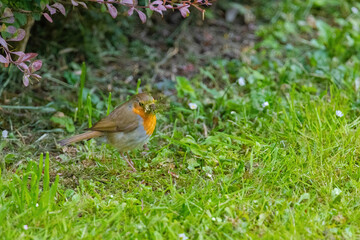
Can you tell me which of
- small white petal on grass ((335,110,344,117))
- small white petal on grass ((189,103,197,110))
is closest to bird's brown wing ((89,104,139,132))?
small white petal on grass ((189,103,197,110))

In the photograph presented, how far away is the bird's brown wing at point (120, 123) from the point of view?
12.3ft

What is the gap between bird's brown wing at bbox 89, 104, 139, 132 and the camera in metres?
3.74

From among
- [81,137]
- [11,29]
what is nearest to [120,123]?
[81,137]

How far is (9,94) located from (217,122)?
6.30ft

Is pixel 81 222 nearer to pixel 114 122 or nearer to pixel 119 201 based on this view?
pixel 119 201

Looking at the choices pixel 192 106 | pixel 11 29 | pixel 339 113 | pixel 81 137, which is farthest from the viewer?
pixel 192 106

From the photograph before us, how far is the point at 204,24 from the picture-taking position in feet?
20.6

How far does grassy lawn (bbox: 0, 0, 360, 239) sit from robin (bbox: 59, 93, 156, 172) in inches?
8.2

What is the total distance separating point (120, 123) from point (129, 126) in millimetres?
71

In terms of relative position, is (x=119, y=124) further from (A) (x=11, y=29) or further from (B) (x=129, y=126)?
(A) (x=11, y=29)

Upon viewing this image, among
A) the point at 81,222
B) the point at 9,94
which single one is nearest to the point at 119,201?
the point at 81,222

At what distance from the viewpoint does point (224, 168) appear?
148 inches

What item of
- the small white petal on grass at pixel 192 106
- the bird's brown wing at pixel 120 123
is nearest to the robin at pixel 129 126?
the bird's brown wing at pixel 120 123

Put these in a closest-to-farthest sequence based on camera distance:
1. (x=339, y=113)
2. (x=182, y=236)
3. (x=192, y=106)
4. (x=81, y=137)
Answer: (x=182, y=236) → (x=81, y=137) → (x=339, y=113) → (x=192, y=106)
